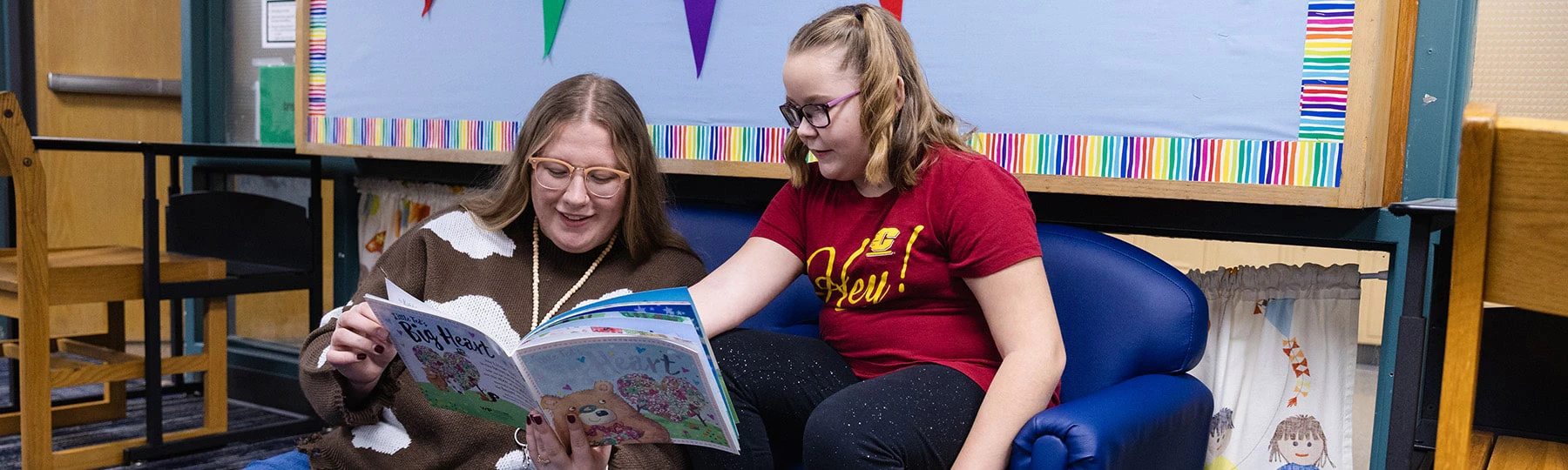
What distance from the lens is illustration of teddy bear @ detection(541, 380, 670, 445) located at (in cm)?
123

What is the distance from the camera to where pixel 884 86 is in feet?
5.01

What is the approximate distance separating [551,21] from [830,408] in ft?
4.45

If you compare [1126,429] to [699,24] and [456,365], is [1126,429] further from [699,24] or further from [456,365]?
[699,24]

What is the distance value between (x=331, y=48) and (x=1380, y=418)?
7.86 feet

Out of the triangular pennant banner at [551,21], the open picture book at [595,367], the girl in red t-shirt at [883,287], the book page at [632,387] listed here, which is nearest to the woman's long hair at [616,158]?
the girl in red t-shirt at [883,287]

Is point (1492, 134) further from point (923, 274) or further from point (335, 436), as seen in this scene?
point (335, 436)

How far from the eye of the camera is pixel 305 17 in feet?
9.56

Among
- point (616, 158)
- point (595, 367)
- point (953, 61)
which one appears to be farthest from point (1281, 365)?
point (595, 367)

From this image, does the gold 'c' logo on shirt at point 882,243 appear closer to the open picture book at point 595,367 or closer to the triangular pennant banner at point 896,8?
the open picture book at point 595,367

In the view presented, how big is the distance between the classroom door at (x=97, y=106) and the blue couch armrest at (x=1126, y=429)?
345 centimetres

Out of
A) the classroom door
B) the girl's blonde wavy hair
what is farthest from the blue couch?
the classroom door

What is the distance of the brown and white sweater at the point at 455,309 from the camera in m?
1.59

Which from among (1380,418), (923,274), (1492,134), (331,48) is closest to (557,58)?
(331,48)

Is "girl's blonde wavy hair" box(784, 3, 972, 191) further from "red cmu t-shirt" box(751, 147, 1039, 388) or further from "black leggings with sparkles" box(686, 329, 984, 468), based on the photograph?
"black leggings with sparkles" box(686, 329, 984, 468)
